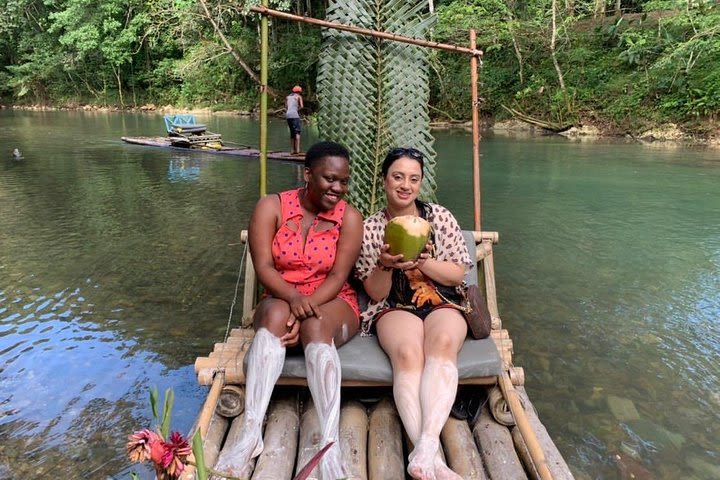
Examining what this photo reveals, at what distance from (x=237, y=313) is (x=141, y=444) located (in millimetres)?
4720

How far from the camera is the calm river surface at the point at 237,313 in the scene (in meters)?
3.77

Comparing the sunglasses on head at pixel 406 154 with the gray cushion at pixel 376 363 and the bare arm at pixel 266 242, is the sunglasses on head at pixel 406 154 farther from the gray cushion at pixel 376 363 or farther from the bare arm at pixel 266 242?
the gray cushion at pixel 376 363

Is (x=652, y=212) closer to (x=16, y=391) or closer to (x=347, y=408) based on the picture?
(x=347, y=408)

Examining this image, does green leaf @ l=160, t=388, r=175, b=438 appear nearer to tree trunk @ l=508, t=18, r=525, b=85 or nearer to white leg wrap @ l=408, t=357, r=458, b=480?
→ white leg wrap @ l=408, t=357, r=458, b=480

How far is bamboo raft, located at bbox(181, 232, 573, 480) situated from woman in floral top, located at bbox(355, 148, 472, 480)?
18cm

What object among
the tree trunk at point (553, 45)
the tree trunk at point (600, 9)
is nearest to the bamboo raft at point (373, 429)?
the tree trunk at point (553, 45)

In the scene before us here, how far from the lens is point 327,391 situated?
2656 millimetres

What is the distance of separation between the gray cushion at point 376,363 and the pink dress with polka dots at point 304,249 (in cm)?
42

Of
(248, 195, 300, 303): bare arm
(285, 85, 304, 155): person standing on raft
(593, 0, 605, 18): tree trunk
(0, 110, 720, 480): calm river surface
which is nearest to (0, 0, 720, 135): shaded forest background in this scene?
(593, 0, 605, 18): tree trunk

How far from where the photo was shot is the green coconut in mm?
2758

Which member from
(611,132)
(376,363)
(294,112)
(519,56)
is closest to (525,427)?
(376,363)

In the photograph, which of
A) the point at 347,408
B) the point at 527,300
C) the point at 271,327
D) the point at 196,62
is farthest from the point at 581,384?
the point at 196,62

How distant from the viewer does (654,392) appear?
14.0 feet

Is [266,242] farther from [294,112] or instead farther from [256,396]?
[294,112]
